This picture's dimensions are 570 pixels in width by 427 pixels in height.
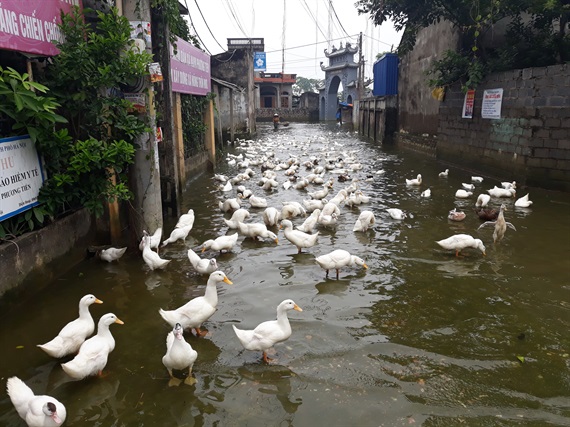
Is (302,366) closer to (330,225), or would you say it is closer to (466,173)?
(330,225)

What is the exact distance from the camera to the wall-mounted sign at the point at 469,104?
14484 millimetres

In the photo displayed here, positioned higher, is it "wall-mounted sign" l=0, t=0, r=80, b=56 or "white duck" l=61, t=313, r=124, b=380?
"wall-mounted sign" l=0, t=0, r=80, b=56

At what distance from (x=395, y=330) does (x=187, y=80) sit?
8563 millimetres

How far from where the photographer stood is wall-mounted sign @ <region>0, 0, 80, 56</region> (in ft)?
16.6

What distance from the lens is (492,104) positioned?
13.3 m

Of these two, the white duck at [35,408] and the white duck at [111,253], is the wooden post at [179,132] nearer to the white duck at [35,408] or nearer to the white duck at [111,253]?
the white duck at [111,253]

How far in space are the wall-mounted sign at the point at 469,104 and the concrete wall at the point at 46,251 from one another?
1234 cm

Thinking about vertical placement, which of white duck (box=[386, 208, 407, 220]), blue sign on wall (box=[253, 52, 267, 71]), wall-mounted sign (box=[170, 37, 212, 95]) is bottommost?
white duck (box=[386, 208, 407, 220])

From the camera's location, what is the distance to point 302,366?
4234 mm

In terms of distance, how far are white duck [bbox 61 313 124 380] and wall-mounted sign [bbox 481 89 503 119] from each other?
40.9 ft

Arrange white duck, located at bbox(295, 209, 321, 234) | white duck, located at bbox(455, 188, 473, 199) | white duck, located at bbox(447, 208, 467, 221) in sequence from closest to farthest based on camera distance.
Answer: white duck, located at bbox(295, 209, 321, 234)
white duck, located at bbox(447, 208, 467, 221)
white duck, located at bbox(455, 188, 473, 199)

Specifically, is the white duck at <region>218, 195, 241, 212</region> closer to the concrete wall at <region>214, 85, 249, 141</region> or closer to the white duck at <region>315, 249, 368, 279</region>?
the white duck at <region>315, 249, 368, 279</region>

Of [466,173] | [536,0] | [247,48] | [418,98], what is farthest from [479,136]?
[247,48]

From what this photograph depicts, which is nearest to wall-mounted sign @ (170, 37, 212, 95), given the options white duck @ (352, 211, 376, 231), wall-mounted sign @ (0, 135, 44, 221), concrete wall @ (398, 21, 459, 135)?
wall-mounted sign @ (0, 135, 44, 221)
